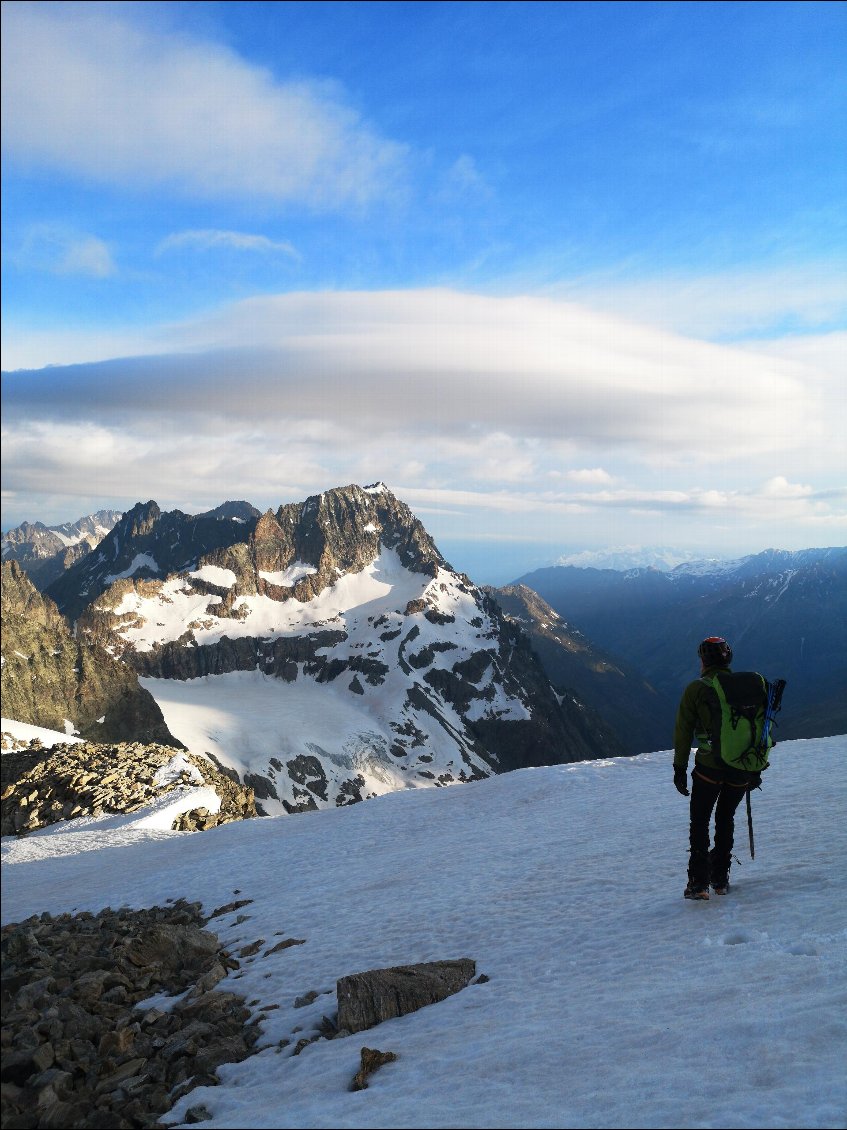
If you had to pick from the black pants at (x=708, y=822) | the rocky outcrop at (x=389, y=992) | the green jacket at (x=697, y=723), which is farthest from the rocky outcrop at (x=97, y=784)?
the green jacket at (x=697, y=723)

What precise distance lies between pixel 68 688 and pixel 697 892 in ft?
468

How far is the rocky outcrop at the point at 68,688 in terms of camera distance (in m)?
121

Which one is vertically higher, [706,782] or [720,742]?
[720,742]

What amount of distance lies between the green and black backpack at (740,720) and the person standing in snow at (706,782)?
10 cm

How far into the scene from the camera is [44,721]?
398 feet

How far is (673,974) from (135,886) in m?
15.8

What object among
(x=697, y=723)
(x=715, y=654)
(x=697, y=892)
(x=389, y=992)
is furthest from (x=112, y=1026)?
(x=715, y=654)

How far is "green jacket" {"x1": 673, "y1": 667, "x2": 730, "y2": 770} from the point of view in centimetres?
996

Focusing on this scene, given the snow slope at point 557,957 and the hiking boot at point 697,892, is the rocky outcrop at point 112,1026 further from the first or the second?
the hiking boot at point 697,892

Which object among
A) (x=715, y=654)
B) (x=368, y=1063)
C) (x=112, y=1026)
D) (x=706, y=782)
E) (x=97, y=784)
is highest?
(x=715, y=654)

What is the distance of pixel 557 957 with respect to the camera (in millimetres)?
9727

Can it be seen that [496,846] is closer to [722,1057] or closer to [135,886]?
[135,886]

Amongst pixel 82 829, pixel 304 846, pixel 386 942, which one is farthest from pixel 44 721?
pixel 386 942

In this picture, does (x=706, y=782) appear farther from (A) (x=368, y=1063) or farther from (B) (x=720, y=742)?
(A) (x=368, y=1063)
